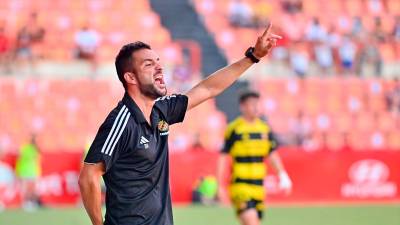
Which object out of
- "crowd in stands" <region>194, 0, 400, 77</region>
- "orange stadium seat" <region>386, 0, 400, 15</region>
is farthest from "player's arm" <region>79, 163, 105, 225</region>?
"orange stadium seat" <region>386, 0, 400, 15</region>

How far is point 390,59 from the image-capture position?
2780 cm

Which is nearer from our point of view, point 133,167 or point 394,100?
point 133,167

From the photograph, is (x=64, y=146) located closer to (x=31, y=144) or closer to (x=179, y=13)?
(x=31, y=144)

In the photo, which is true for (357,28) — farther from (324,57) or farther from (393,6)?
(393,6)

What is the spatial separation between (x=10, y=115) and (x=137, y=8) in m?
5.54

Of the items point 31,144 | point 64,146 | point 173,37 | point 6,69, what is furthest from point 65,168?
point 173,37

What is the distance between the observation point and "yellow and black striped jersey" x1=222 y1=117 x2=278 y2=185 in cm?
1129

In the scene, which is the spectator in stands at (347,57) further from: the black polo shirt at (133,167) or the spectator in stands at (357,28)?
the black polo shirt at (133,167)

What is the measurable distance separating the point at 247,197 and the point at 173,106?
14.9 ft

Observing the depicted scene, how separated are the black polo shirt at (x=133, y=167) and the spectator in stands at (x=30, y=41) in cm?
1899

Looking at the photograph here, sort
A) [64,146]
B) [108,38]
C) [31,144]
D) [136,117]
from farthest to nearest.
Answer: [108,38] < [64,146] < [31,144] < [136,117]

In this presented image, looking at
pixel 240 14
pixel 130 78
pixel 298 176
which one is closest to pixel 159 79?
pixel 130 78

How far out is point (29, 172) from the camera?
20734 mm

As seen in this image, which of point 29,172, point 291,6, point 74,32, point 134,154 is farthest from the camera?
point 291,6
